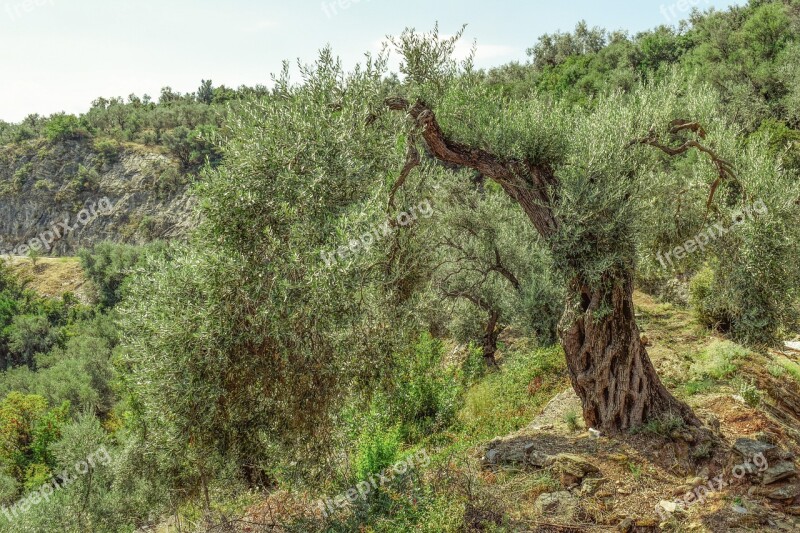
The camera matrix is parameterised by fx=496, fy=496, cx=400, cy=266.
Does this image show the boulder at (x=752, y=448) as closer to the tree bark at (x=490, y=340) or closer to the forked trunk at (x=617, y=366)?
the forked trunk at (x=617, y=366)

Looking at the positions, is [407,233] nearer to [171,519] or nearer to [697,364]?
[697,364]

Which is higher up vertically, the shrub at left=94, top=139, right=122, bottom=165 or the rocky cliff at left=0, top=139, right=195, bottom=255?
the shrub at left=94, top=139, right=122, bottom=165

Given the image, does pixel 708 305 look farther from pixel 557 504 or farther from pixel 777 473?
pixel 557 504

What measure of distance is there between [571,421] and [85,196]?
12036 centimetres

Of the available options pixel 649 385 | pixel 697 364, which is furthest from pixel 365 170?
pixel 697 364

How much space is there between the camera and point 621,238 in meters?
9.36

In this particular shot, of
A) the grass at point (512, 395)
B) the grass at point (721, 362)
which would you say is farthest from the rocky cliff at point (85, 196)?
the grass at point (721, 362)

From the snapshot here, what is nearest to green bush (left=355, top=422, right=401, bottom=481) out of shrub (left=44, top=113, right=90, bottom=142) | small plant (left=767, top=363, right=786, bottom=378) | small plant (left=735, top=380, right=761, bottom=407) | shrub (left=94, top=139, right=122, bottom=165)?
small plant (left=735, top=380, right=761, bottom=407)

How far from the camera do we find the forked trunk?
33.4 ft

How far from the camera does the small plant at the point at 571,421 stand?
11489 millimetres

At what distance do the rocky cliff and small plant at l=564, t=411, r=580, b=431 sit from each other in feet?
333

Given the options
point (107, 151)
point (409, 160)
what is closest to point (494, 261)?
point (409, 160)

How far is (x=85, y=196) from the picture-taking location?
10650 centimetres

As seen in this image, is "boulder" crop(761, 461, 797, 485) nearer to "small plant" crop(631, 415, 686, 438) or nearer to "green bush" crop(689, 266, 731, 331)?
"small plant" crop(631, 415, 686, 438)
